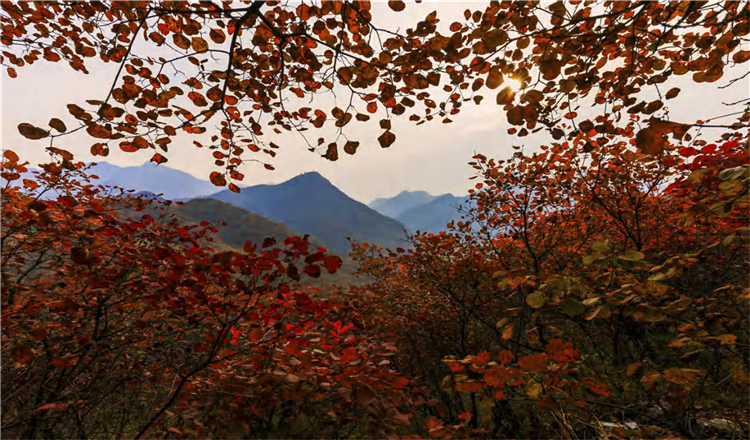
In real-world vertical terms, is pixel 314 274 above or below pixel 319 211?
below

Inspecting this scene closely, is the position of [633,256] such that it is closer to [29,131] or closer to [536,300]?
[536,300]

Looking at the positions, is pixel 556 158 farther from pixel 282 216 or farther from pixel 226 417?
pixel 282 216

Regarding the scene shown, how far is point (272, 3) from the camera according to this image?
3445 mm

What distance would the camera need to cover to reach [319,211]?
130 meters

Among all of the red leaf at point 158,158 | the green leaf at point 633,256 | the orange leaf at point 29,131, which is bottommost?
the green leaf at point 633,256

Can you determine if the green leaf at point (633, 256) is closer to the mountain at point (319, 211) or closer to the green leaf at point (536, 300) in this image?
the green leaf at point (536, 300)

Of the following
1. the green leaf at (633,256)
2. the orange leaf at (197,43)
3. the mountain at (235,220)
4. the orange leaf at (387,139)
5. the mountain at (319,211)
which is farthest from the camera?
the mountain at (319,211)

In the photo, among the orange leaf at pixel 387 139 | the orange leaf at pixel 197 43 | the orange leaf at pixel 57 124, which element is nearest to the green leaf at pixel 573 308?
the orange leaf at pixel 387 139

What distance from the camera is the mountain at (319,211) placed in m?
Result: 121

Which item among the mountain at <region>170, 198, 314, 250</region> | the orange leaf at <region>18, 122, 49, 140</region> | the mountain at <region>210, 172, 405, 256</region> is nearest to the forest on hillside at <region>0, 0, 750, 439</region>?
the orange leaf at <region>18, 122, 49, 140</region>

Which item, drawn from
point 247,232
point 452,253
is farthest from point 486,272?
point 247,232

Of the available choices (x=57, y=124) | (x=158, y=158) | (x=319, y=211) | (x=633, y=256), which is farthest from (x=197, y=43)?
(x=319, y=211)

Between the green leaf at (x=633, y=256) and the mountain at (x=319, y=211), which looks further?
the mountain at (x=319, y=211)

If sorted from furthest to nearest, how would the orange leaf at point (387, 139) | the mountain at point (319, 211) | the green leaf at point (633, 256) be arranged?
the mountain at point (319, 211)
the orange leaf at point (387, 139)
the green leaf at point (633, 256)
